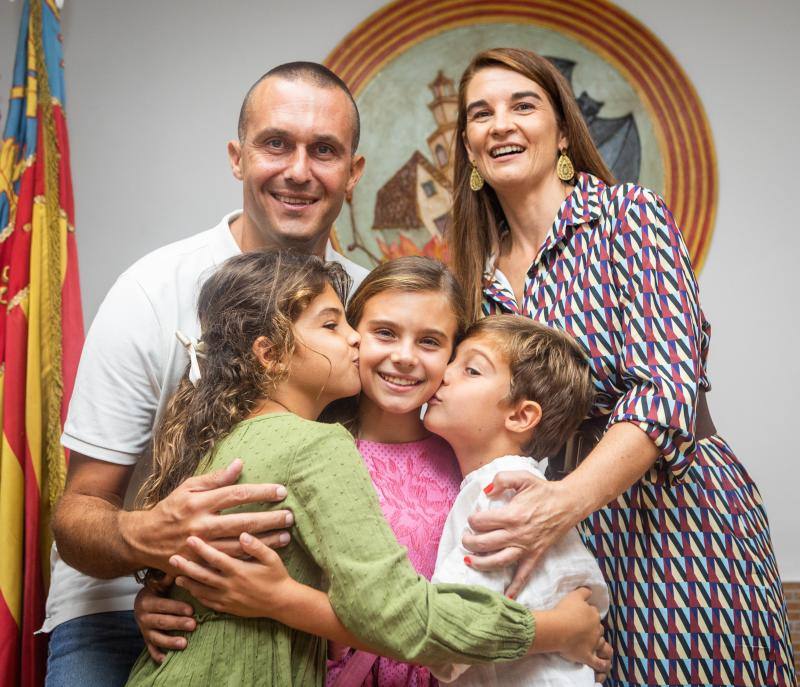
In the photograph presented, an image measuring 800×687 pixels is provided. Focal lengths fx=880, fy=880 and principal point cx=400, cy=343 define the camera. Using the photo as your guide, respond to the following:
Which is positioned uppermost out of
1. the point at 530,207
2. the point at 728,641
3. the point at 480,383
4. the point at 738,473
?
the point at 530,207

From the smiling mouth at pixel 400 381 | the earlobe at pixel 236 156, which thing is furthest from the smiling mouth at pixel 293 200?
the smiling mouth at pixel 400 381

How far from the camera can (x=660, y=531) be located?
1.76 metres

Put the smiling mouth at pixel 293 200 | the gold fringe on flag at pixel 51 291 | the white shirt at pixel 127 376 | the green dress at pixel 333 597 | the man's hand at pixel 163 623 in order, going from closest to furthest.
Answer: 1. the green dress at pixel 333 597
2. the man's hand at pixel 163 623
3. the white shirt at pixel 127 376
4. the smiling mouth at pixel 293 200
5. the gold fringe on flag at pixel 51 291

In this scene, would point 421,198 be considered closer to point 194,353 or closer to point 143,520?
point 194,353

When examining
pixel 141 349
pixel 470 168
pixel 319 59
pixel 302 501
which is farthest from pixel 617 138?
pixel 302 501

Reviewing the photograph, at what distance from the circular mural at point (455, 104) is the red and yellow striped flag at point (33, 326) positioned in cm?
113

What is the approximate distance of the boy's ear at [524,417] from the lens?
1649mm

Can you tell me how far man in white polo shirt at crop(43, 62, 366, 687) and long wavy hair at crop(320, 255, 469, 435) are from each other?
0.31m

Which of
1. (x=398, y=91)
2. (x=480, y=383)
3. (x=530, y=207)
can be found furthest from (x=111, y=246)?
(x=480, y=383)

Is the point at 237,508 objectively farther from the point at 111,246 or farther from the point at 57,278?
the point at 111,246

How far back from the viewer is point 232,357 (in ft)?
5.02

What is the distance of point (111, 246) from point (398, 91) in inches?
53.0

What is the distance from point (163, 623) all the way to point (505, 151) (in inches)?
48.9

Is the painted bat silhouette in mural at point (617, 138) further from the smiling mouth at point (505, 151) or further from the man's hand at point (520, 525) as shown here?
the man's hand at point (520, 525)
